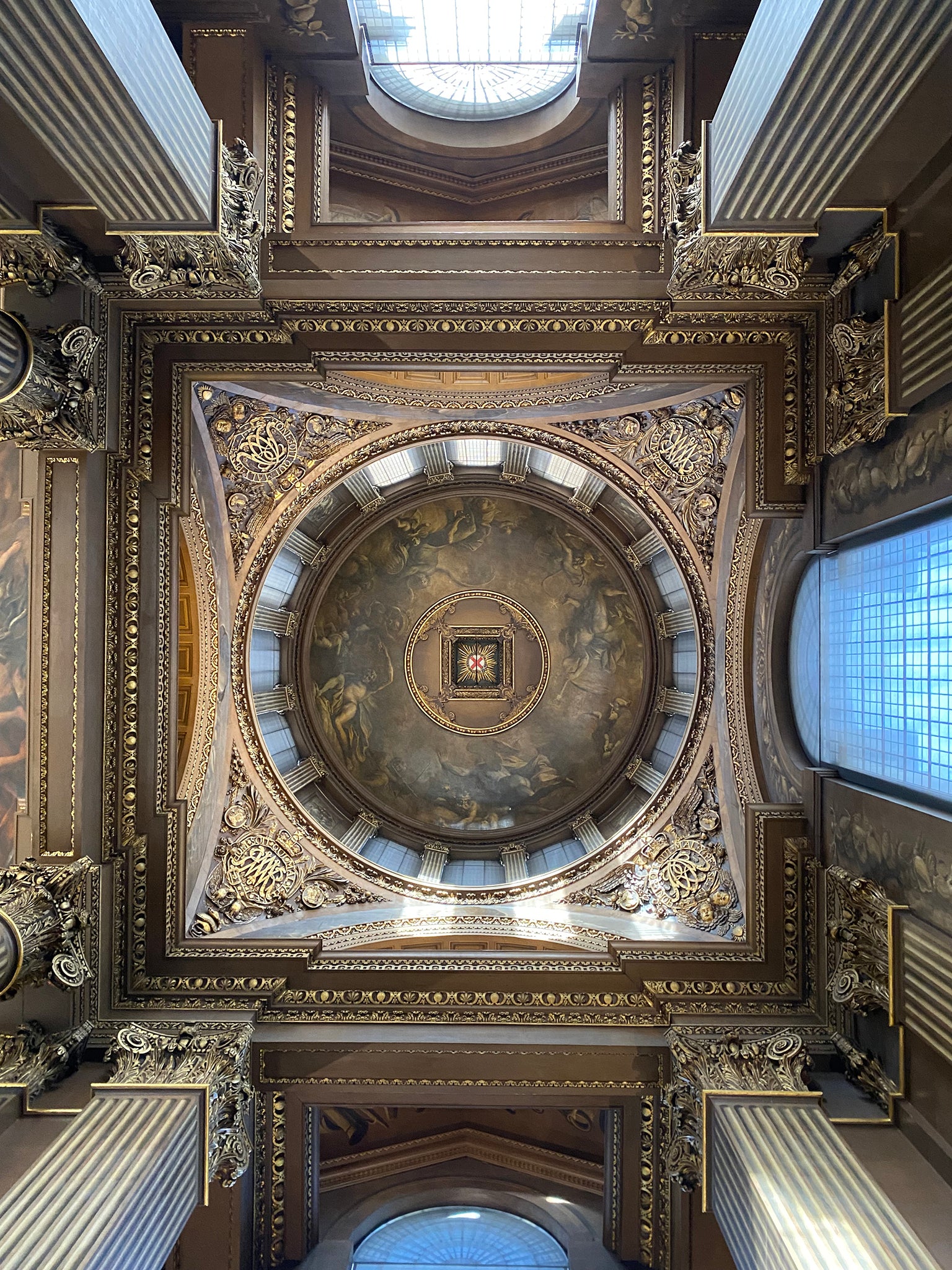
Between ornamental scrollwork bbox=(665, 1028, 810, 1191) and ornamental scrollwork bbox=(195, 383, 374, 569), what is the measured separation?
10.0m

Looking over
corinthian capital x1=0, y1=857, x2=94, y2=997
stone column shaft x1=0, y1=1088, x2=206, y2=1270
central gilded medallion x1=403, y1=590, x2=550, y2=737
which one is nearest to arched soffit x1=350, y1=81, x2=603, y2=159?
central gilded medallion x1=403, y1=590, x2=550, y2=737

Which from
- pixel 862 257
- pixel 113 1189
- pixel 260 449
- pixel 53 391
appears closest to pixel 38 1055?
pixel 113 1189

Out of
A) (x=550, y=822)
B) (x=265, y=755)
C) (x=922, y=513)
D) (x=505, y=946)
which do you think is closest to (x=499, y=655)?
(x=550, y=822)

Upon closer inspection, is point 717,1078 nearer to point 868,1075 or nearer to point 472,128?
point 868,1075

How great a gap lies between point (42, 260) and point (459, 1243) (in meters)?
14.2

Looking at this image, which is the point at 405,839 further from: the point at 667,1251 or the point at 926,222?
the point at 926,222

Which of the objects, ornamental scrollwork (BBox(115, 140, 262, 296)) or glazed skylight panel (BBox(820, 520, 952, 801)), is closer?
glazed skylight panel (BBox(820, 520, 952, 801))

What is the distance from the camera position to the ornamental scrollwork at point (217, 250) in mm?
8055

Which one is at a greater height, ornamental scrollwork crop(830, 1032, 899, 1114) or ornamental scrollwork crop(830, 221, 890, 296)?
ornamental scrollwork crop(830, 221, 890, 296)

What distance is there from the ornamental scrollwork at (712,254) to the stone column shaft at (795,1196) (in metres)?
9.19

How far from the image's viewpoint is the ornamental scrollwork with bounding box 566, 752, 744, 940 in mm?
11453

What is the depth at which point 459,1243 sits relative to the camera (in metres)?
11.0

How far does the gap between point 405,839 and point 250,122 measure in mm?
13420

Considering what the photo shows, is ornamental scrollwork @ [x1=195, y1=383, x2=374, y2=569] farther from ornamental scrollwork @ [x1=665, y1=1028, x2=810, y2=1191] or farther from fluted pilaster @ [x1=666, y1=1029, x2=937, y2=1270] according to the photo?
ornamental scrollwork @ [x1=665, y1=1028, x2=810, y2=1191]
